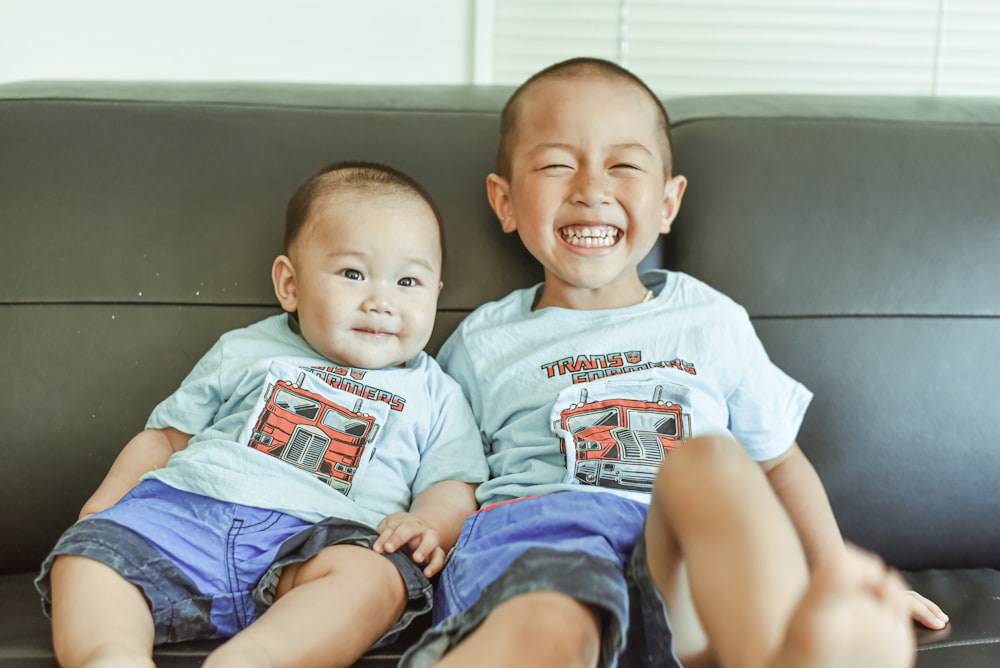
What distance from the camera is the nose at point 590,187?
1210mm

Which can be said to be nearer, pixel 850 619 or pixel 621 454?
pixel 850 619

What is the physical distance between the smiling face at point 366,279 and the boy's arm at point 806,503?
47 centimetres

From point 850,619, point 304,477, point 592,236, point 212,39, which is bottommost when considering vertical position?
point 304,477

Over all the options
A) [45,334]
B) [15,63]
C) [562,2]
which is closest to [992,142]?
[562,2]

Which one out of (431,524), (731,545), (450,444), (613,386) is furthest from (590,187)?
(731,545)

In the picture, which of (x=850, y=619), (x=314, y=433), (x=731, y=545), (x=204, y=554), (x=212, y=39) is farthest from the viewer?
(x=212, y=39)

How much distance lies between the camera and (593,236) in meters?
1.23

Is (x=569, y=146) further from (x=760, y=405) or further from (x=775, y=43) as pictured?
(x=775, y=43)

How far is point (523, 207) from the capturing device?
1.25 meters

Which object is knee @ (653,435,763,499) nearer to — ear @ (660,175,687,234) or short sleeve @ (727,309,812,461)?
short sleeve @ (727,309,812,461)

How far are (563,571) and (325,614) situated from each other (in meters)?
0.24

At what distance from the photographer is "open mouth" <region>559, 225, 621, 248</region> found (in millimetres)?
1229

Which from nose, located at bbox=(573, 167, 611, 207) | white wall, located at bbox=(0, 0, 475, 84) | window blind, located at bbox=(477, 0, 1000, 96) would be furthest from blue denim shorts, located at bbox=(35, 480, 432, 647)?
window blind, located at bbox=(477, 0, 1000, 96)

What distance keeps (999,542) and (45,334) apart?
1.26 meters
